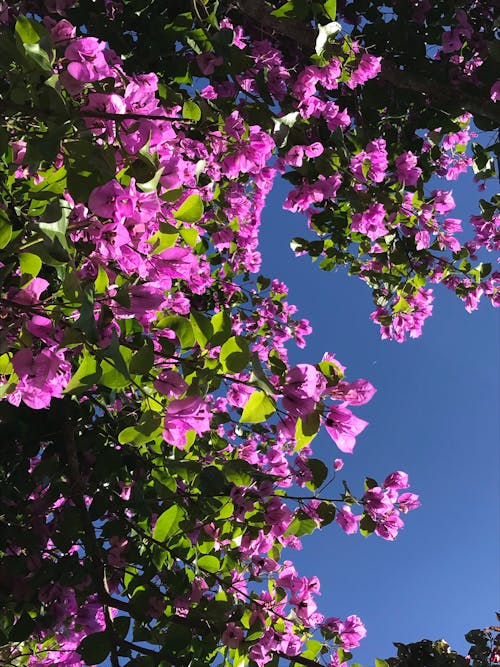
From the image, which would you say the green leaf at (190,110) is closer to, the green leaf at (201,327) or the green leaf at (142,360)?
the green leaf at (201,327)

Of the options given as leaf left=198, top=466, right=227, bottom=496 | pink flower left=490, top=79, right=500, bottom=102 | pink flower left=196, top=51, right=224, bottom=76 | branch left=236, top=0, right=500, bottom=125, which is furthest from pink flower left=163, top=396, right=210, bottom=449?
pink flower left=490, top=79, right=500, bottom=102

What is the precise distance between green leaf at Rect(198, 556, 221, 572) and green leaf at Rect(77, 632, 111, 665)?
17.0 inches

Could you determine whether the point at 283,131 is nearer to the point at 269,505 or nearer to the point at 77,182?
the point at 77,182

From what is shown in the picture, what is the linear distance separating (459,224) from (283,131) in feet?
7.07

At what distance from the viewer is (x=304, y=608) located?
88.5 inches

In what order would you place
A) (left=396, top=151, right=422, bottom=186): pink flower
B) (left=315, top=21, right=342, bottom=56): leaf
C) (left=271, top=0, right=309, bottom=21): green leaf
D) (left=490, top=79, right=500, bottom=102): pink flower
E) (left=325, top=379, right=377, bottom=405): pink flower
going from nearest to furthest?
1. (left=325, top=379, right=377, bottom=405): pink flower
2. (left=315, top=21, right=342, bottom=56): leaf
3. (left=271, top=0, right=309, bottom=21): green leaf
4. (left=490, top=79, right=500, bottom=102): pink flower
5. (left=396, top=151, right=422, bottom=186): pink flower

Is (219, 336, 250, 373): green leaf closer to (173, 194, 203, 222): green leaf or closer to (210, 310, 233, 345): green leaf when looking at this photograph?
(210, 310, 233, 345): green leaf

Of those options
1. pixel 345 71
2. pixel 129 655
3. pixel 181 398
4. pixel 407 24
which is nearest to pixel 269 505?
pixel 129 655

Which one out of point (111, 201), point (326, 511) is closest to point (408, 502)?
point (326, 511)

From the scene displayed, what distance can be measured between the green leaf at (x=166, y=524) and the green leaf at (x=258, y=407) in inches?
34.6

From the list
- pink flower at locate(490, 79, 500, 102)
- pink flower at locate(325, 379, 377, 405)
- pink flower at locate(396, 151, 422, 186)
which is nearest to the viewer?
pink flower at locate(325, 379, 377, 405)

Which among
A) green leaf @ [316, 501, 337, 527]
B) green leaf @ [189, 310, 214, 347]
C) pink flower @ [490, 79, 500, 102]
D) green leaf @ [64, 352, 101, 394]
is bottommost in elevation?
green leaf @ [64, 352, 101, 394]

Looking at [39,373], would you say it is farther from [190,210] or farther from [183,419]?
[190,210]

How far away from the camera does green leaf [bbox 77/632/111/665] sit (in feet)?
6.20
